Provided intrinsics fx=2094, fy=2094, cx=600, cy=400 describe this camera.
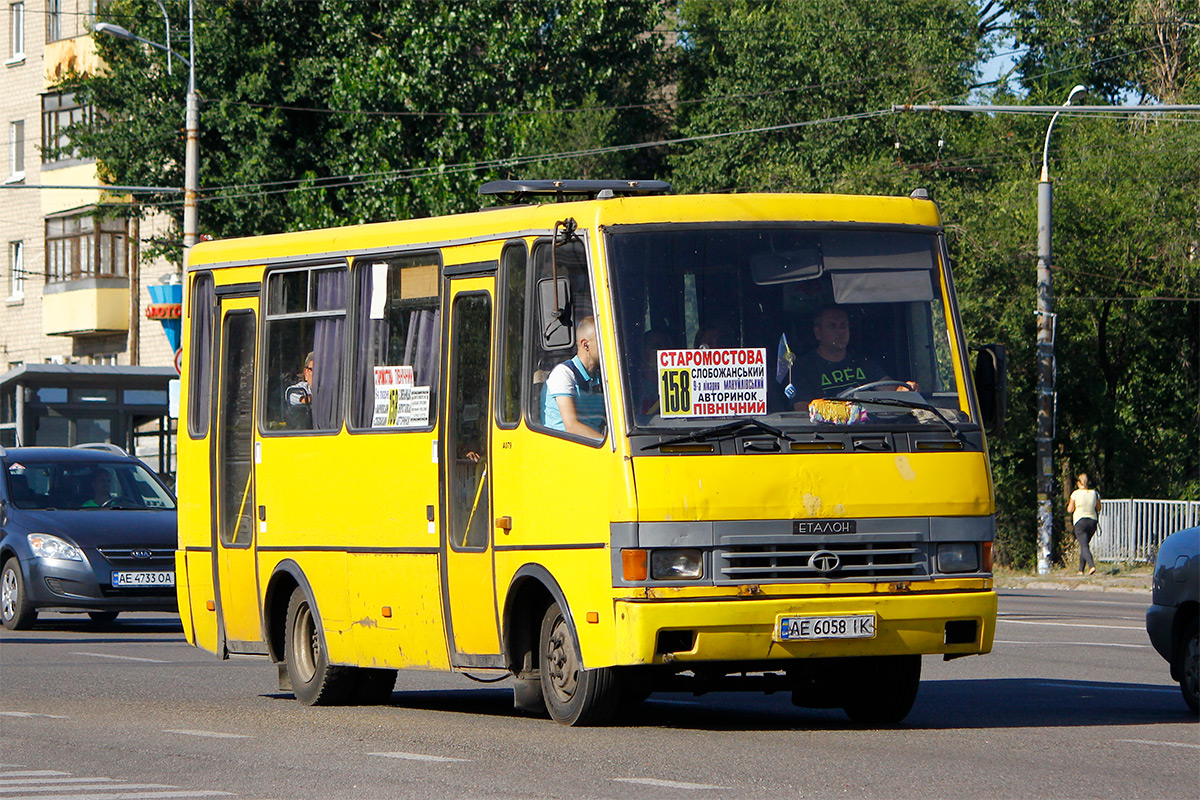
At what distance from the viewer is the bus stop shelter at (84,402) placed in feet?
117

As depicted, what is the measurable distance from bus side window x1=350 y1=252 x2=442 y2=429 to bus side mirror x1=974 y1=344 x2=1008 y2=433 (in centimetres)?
302

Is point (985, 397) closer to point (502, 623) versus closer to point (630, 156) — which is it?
point (502, 623)

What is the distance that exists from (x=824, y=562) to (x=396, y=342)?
3.21 m

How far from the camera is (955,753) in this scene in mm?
9609

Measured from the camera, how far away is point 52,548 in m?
20.1

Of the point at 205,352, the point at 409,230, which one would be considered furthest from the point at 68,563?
the point at 409,230

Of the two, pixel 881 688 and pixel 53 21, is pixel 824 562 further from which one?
pixel 53 21

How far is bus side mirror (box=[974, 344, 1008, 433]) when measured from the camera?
428 inches

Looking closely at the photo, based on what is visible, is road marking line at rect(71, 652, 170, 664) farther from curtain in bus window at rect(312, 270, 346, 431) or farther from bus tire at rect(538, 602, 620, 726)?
bus tire at rect(538, 602, 620, 726)

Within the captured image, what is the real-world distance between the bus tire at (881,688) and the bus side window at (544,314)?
2099 mm

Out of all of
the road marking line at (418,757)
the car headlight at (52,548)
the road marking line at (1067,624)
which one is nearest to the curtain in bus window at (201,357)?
the road marking line at (418,757)

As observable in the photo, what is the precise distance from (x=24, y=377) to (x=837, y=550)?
27.5 meters

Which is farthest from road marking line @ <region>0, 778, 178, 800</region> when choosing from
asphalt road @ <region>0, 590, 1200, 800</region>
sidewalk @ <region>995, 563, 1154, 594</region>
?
sidewalk @ <region>995, 563, 1154, 594</region>

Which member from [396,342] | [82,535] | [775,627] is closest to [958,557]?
[775,627]
